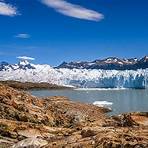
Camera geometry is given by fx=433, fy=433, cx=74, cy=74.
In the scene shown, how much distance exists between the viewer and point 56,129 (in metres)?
32.2

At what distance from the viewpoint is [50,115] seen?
41594 mm

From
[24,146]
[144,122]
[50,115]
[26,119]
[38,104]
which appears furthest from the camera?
[38,104]

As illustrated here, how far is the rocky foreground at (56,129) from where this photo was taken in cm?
1639

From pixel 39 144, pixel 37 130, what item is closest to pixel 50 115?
pixel 37 130

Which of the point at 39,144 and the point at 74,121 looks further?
the point at 74,121

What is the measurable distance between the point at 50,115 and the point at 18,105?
344 cm

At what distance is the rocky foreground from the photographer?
16.4 m

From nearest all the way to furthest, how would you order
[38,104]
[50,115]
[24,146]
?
[24,146] → [50,115] → [38,104]

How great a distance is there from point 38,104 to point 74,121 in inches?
178

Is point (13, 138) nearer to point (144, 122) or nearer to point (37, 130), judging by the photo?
point (37, 130)

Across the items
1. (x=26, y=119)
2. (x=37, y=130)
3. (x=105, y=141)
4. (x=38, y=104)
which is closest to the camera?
(x=105, y=141)

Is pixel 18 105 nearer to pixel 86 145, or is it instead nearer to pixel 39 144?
pixel 39 144

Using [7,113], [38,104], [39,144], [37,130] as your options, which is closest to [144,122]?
[37,130]

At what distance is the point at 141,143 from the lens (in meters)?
15.0
